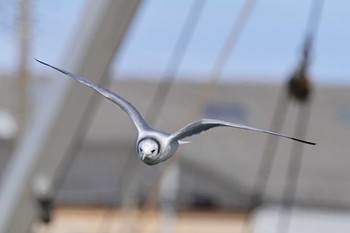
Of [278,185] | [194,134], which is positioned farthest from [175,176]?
[194,134]

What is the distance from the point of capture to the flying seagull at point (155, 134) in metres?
0.32

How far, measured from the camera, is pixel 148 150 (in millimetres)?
318

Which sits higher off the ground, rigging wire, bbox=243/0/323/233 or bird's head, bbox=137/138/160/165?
rigging wire, bbox=243/0/323/233

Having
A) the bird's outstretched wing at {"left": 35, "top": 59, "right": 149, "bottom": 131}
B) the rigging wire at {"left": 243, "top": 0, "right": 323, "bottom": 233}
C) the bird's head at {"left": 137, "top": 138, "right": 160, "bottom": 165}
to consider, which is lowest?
the bird's head at {"left": 137, "top": 138, "right": 160, "bottom": 165}

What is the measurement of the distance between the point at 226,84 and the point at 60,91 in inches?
103

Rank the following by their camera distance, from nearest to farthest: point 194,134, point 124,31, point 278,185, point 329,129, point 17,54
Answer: point 194,134
point 124,31
point 17,54
point 278,185
point 329,129

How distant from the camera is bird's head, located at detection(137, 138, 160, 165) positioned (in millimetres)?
318

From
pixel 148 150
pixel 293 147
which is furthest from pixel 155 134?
pixel 293 147

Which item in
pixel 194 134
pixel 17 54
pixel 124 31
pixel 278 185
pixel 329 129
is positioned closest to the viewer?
pixel 194 134

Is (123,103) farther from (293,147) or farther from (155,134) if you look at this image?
(293,147)

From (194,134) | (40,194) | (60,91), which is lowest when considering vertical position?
(194,134)

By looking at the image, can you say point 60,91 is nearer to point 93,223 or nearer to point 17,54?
point 17,54

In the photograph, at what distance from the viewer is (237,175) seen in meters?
3.54

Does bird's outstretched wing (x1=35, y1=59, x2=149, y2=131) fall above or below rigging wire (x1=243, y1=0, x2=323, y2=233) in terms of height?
below
